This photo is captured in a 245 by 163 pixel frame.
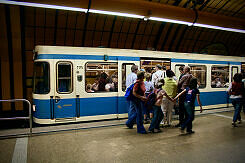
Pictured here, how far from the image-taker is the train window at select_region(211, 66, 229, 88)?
8.83 metres

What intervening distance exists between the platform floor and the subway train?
687 millimetres

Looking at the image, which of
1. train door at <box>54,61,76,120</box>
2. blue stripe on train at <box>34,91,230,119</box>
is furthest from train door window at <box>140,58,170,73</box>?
train door at <box>54,61,76,120</box>

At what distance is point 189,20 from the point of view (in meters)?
7.50

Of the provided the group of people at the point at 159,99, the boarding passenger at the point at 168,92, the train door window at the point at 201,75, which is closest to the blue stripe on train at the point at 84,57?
the group of people at the point at 159,99

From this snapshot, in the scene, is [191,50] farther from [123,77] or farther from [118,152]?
[118,152]

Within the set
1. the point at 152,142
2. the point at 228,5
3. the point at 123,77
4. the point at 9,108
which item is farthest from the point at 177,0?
the point at 9,108

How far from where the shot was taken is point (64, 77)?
6.06 metres

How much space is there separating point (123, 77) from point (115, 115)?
1362mm

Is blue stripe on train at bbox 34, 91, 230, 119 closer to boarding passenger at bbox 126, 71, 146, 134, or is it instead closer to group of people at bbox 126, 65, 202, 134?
group of people at bbox 126, 65, 202, 134

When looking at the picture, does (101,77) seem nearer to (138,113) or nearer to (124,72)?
(124,72)

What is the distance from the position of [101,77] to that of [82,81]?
0.67 meters

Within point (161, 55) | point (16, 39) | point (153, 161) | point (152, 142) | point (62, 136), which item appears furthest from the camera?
point (16, 39)

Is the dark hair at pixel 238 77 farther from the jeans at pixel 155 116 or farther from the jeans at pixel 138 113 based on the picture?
the jeans at pixel 138 113

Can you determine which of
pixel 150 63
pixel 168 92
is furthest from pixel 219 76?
pixel 168 92
